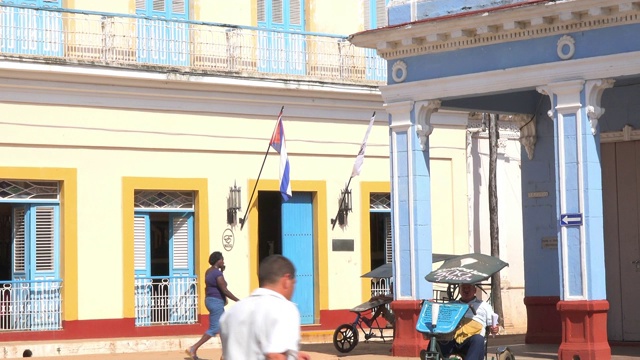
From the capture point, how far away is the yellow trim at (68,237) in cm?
2316

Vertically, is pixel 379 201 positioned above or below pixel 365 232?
above

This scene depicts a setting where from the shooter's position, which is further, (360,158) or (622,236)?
(360,158)

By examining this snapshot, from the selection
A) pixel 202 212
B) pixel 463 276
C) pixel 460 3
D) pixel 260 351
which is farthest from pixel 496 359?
pixel 202 212

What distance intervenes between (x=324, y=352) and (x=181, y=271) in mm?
4374

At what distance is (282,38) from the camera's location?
85.8ft

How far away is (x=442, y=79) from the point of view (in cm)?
1953

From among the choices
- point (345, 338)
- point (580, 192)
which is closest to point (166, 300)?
point (345, 338)

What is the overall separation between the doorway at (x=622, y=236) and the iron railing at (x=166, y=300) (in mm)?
7799

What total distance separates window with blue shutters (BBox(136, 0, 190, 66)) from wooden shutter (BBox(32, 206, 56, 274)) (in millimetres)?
3205

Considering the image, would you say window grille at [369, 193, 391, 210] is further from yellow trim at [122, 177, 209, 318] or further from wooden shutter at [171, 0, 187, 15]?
wooden shutter at [171, 0, 187, 15]

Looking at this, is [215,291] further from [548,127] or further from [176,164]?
[548,127]

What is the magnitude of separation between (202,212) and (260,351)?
1739 cm

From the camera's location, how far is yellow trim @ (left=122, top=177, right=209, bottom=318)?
23.9 meters

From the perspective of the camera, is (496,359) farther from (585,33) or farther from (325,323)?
(325,323)
